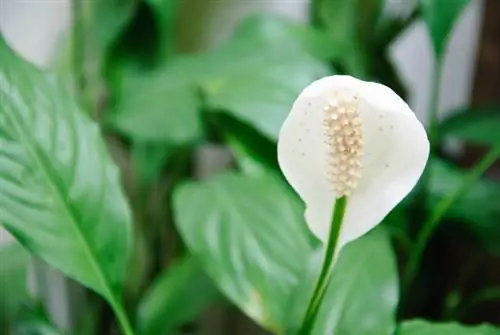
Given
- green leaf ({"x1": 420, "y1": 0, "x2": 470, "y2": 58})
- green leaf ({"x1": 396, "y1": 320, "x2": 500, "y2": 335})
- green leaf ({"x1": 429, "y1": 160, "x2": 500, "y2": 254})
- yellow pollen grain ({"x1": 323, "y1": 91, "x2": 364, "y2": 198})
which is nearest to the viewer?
yellow pollen grain ({"x1": 323, "y1": 91, "x2": 364, "y2": 198})

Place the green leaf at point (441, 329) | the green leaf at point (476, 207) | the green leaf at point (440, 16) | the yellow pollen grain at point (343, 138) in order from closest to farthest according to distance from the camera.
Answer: the yellow pollen grain at point (343, 138), the green leaf at point (441, 329), the green leaf at point (440, 16), the green leaf at point (476, 207)

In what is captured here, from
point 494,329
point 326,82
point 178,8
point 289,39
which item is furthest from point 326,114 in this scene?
point 178,8

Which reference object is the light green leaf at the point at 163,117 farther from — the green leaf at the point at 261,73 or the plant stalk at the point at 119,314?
the plant stalk at the point at 119,314

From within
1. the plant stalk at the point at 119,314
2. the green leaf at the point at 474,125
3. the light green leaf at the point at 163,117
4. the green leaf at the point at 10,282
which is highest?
the light green leaf at the point at 163,117

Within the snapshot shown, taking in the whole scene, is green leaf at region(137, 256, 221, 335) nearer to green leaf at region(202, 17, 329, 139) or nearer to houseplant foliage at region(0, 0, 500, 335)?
houseplant foliage at region(0, 0, 500, 335)

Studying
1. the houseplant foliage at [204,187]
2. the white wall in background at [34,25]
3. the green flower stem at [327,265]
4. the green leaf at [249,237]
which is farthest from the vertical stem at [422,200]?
the white wall in background at [34,25]

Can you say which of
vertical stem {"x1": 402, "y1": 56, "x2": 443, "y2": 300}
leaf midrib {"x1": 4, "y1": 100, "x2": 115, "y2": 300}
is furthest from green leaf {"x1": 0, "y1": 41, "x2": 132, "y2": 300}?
vertical stem {"x1": 402, "y1": 56, "x2": 443, "y2": 300}
